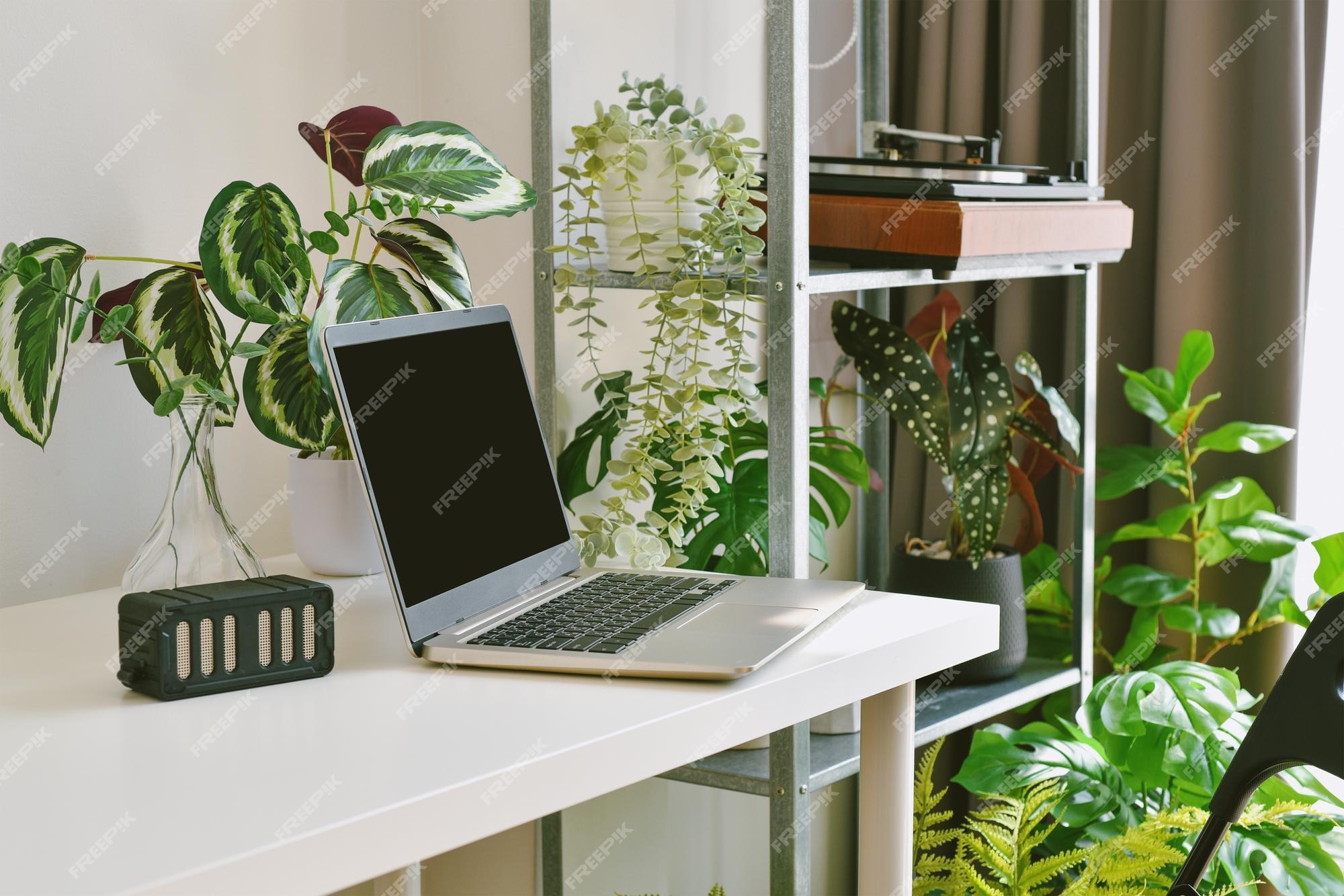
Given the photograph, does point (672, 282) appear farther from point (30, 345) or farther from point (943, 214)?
point (30, 345)

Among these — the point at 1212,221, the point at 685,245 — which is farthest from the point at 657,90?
the point at 1212,221

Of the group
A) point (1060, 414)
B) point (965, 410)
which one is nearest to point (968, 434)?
point (965, 410)

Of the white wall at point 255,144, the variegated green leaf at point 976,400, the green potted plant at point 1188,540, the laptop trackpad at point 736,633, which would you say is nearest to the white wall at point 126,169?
the white wall at point 255,144

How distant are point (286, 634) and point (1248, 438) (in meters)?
1.26

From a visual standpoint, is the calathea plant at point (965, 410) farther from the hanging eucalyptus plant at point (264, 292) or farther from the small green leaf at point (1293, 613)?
the hanging eucalyptus plant at point (264, 292)

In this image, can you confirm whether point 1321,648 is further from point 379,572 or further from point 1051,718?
point 1051,718

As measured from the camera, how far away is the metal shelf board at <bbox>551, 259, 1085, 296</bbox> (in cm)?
115

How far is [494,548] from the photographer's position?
1014 mm

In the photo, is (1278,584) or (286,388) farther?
(1278,584)

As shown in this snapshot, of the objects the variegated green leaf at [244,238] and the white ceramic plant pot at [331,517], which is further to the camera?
the white ceramic plant pot at [331,517]

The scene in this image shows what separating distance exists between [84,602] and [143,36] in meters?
0.54

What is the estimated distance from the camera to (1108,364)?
6.08 ft

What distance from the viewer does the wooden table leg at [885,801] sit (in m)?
1.03

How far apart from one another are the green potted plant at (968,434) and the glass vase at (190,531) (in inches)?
28.3
